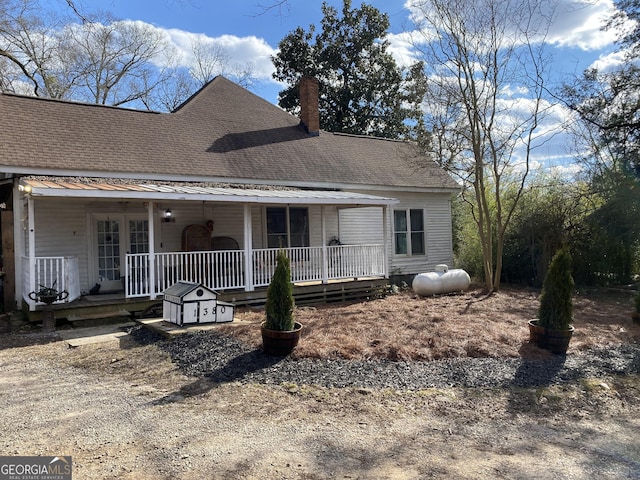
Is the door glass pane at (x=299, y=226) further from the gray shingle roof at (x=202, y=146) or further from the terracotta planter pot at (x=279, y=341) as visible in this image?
the terracotta planter pot at (x=279, y=341)

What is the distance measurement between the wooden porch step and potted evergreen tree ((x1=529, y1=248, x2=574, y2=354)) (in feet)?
25.5

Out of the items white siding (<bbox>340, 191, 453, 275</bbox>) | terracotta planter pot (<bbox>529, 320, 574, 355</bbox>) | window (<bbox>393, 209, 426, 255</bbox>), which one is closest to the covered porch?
white siding (<bbox>340, 191, 453, 275</bbox>)

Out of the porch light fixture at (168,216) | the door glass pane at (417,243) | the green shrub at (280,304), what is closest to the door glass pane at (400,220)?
the door glass pane at (417,243)

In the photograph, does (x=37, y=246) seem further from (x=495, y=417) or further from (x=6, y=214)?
(x=495, y=417)

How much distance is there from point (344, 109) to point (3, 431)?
26.7 metres

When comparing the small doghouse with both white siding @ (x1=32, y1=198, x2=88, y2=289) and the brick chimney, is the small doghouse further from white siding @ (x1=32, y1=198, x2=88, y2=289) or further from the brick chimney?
the brick chimney

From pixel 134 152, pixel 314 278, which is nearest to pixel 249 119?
pixel 134 152

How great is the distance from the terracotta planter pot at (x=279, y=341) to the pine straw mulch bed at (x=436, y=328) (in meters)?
0.16

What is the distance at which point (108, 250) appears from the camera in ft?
36.7

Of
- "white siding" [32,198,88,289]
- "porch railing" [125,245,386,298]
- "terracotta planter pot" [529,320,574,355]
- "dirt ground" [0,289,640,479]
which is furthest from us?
"white siding" [32,198,88,289]

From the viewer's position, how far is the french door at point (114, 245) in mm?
11055

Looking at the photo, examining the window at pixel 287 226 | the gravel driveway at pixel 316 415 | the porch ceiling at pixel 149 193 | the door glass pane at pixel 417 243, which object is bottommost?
the gravel driveway at pixel 316 415

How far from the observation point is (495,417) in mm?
4586

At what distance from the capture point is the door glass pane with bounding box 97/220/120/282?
1107cm
